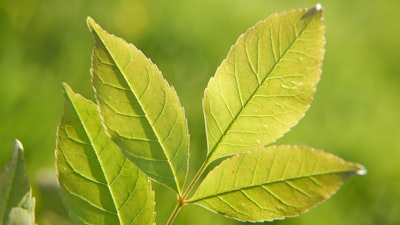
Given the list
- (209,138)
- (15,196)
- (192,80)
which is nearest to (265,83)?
(209,138)

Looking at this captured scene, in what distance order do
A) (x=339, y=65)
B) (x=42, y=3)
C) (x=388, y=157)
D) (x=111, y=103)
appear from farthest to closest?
1. (x=339, y=65)
2. (x=388, y=157)
3. (x=42, y=3)
4. (x=111, y=103)

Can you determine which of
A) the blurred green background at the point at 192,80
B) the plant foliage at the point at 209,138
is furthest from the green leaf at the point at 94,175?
the blurred green background at the point at 192,80

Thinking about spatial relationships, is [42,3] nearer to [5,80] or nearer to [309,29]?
[5,80]

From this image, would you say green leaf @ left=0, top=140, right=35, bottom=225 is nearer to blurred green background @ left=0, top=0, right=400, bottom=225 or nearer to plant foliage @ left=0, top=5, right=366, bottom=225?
plant foliage @ left=0, top=5, right=366, bottom=225

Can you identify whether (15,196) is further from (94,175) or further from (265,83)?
(265,83)

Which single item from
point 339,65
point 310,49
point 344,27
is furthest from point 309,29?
point 344,27

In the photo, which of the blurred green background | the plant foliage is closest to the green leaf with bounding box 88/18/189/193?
the plant foliage
